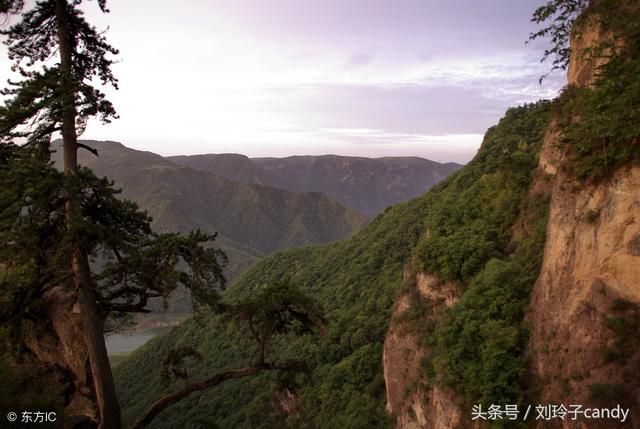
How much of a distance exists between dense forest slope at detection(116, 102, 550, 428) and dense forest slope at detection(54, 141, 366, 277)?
10495 centimetres

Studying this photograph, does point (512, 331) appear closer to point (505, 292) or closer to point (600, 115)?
point (505, 292)

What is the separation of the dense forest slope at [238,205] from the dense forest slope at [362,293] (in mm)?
104950

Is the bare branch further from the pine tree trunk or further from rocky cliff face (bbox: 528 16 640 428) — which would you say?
rocky cliff face (bbox: 528 16 640 428)

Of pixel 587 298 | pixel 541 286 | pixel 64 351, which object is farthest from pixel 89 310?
pixel 541 286

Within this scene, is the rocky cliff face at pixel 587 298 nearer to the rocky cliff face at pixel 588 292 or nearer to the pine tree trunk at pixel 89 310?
the rocky cliff face at pixel 588 292

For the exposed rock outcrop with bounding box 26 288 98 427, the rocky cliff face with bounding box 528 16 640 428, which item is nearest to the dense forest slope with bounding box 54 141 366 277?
the exposed rock outcrop with bounding box 26 288 98 427

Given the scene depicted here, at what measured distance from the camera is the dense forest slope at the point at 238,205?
164 meters

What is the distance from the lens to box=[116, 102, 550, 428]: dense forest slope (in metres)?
17.7

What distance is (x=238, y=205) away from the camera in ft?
616

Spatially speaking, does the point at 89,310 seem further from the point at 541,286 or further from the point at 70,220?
the point at 541,286

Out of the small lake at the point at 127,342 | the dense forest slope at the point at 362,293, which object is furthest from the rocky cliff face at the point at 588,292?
the small lake at the point at 127,342

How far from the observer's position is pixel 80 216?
6367mm

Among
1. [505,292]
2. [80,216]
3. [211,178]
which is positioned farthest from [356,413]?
[211,178]

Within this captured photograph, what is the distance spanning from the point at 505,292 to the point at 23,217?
13.1 meters
